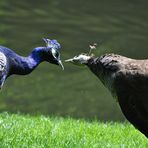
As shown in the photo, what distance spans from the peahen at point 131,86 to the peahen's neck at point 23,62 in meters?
1.03

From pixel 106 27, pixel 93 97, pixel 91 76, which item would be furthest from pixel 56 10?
pixel 93 97

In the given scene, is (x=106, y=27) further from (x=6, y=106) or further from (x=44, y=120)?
(x=44, y=120)

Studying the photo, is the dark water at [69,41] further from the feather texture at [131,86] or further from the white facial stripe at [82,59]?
the feather texture at [131,86]

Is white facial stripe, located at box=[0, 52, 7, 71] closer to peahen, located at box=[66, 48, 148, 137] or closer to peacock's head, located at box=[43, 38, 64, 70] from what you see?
peacock's head, located at box=[43, 38, 64, 70]

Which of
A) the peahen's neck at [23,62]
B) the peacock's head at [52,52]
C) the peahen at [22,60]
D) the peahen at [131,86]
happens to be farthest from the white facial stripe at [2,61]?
the peahen at [131,86]

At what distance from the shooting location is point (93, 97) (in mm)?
12133

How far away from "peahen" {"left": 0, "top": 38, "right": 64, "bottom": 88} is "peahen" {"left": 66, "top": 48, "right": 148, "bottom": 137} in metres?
0.95

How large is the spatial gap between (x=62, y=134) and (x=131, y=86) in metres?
1.93

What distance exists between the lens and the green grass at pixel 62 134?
5734mm

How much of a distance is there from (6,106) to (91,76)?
312 centimetres

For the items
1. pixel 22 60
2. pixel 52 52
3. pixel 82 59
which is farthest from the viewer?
pixel 52 52

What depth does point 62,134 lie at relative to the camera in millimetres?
6340

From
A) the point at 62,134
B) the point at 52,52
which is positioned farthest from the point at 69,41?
the point at 52,52

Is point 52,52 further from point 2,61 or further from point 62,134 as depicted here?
point 62,134
